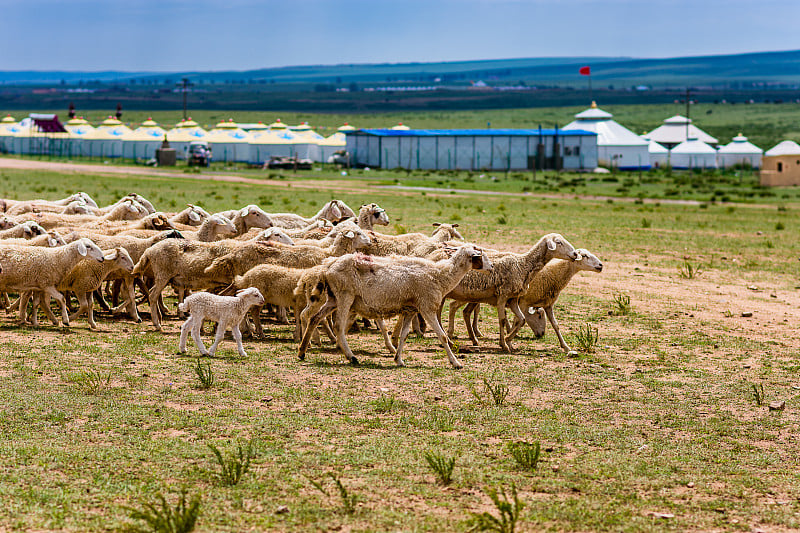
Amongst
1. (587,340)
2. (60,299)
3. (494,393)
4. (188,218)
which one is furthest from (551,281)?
(188,218)

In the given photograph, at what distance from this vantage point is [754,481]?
27.1 feet

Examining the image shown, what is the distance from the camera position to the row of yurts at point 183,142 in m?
79.0

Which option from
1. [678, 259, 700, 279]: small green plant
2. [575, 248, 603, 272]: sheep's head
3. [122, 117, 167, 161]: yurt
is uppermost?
[122, 117, 167, 161]: yurt

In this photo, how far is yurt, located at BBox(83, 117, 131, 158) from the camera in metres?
82.2

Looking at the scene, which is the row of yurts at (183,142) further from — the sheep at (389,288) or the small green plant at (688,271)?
the sheep at (389,288)

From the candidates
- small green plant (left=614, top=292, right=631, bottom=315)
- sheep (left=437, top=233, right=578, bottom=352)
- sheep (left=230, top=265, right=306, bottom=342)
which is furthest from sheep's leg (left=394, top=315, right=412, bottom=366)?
small green plant (left=614, top=292, right=631, bottom=315)

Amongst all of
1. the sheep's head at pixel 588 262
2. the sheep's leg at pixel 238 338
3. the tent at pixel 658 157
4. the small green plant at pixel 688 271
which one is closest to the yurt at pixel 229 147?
the tent at pixel 658 157

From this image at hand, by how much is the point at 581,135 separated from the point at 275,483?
69393 mm

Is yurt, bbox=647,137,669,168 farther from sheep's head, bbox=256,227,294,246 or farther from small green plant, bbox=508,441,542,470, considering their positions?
small green plant, bbox=508,441,542,470

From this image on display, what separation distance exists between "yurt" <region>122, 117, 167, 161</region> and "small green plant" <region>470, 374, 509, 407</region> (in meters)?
73.1

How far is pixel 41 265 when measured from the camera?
532 inches

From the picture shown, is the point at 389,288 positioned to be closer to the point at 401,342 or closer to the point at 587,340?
the point at 401,342

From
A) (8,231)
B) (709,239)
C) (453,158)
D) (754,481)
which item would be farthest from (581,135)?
(754,481)

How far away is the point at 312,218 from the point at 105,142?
68.1 meters
